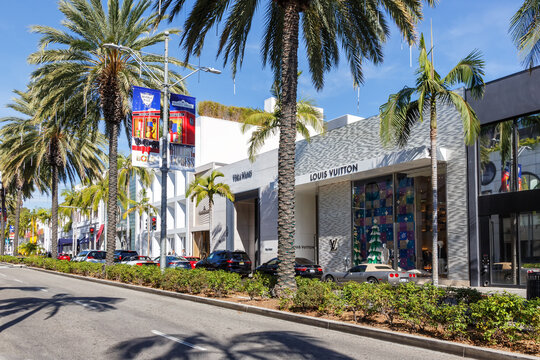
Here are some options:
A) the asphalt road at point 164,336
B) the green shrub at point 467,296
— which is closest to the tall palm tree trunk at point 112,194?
the asphalt road at point 164,336

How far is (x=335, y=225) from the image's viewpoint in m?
31.1

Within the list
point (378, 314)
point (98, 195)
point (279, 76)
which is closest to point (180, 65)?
point (279, 76)

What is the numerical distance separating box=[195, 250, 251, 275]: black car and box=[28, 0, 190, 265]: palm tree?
639 centimetres

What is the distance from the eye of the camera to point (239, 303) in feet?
48.5

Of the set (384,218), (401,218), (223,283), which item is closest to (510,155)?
(401,218)

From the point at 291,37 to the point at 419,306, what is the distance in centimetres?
899

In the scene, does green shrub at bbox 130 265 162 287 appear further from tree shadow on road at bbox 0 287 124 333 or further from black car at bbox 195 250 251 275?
black car at bbox 195 250 251 275

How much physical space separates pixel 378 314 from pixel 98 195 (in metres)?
48.9

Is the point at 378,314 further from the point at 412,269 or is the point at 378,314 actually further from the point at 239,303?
the point at 412,269

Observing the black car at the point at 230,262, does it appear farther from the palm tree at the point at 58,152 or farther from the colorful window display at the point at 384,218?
the palm tree at the point at 58,152

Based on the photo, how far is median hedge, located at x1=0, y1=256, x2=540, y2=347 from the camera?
335 inches

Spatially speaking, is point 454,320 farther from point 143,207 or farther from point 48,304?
point 143,207

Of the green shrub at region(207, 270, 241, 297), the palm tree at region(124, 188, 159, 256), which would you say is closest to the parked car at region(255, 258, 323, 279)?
the green shrub at region(207, 270, 241, 297)

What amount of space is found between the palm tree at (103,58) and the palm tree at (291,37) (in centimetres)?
828
